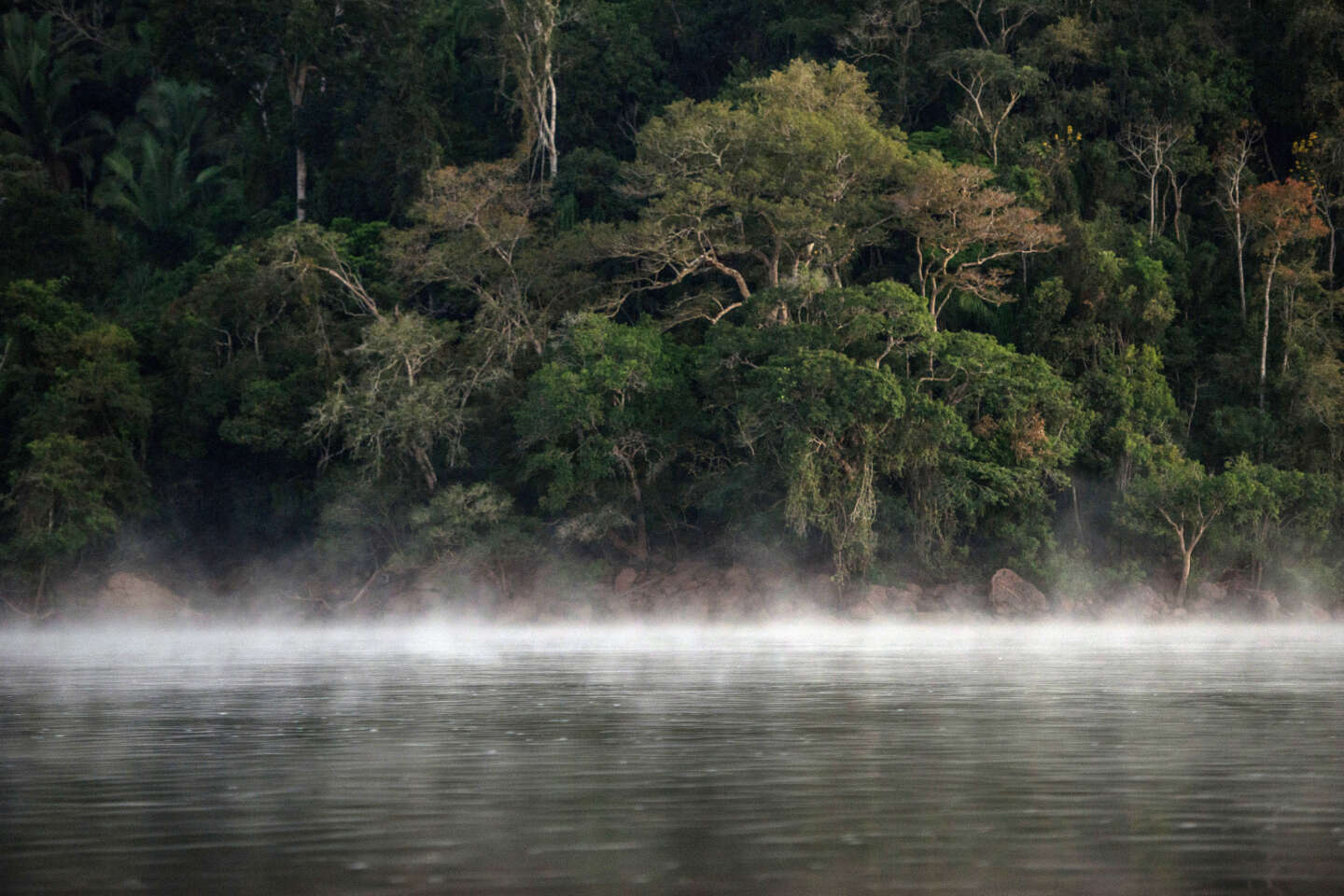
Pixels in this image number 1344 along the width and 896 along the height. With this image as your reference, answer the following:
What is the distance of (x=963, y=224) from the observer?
4388 centimetres

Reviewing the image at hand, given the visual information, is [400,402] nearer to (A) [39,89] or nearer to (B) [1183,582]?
(B) [1183,582]

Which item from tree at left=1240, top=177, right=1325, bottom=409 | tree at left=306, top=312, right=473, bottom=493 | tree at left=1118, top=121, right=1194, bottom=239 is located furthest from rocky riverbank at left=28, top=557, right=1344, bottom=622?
tree at left=1118, top=121, right=1194, bottom=239

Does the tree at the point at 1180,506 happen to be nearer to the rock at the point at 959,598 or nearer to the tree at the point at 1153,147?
the rock at the point at 959,598

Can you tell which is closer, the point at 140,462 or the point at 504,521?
the point at 504,521

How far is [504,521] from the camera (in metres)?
43.7

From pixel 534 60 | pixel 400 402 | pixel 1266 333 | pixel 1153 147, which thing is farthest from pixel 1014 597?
pixel 534 60

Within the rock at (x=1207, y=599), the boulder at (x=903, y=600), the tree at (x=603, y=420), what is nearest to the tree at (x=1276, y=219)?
the rock at (x=1207, y=599)

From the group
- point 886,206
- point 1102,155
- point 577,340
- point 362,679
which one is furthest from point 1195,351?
point 362,679

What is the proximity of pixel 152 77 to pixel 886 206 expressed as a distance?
33.9 metres

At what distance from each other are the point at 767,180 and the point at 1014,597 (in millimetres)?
12552

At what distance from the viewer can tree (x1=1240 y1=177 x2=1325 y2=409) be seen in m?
44.6

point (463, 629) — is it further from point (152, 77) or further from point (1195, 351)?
point (152, 77)

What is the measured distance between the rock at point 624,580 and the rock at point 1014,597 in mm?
9248

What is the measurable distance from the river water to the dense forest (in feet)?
69.7
